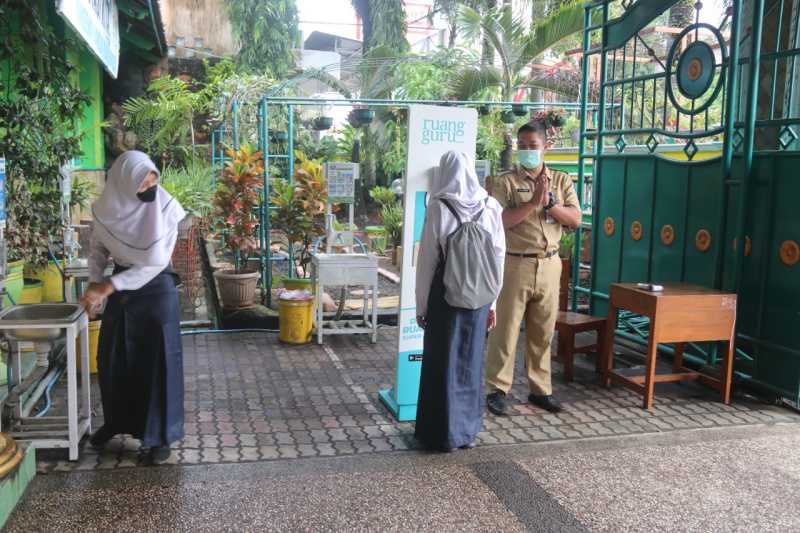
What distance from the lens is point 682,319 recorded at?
15.1 feet

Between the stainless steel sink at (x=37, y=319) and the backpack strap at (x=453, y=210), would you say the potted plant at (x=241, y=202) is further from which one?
the backpack strap at (x=453, y=210)

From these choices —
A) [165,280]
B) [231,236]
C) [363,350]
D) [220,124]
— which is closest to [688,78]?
[363,350]

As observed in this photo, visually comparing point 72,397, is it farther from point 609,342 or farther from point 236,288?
point 609,342

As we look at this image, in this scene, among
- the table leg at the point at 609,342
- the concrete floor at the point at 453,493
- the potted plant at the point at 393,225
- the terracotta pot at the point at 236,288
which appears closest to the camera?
the concrete floor at the point at 453,493

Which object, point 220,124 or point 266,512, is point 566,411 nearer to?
point 266,512

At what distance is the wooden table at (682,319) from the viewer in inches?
180

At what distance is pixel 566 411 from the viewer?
182 inches

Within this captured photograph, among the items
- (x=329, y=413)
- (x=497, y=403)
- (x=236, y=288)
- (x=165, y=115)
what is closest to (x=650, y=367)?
(x=497, y=403)

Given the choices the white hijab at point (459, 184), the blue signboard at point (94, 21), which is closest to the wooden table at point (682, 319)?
the white hijab at point (459, 184)

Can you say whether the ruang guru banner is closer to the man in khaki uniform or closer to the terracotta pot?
the man in khaki uniform

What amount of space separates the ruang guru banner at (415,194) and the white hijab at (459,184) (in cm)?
36

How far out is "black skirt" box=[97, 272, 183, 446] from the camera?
3.54 m

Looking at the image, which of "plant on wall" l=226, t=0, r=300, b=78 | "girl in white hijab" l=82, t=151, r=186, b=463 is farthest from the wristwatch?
"plant on wall" l=226, t=0, r=300, b=78

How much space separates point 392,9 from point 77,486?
1603 cm
